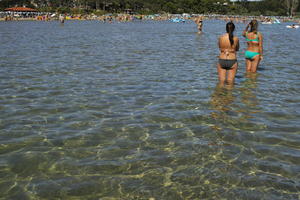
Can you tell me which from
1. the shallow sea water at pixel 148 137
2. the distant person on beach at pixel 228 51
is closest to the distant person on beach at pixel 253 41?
the shallow sea water at pixel 148 137

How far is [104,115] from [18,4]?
Result: 466ft

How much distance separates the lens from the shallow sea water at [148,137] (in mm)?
4656

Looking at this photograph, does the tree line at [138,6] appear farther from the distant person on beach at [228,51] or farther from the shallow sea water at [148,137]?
the distant person on beach at [228,51]

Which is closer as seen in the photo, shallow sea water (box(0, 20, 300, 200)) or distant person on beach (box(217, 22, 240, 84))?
shallow sea water (box(0, 20, 300, 200))

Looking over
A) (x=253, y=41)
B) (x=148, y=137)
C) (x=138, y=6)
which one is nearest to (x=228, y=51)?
(x=253, y=41)

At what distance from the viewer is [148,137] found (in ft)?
21.1

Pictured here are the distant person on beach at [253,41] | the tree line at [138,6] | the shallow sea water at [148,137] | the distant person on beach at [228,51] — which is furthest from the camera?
the tree line at [138,6]

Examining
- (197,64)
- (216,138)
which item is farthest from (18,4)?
(216,138)

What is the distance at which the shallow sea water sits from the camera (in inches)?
183

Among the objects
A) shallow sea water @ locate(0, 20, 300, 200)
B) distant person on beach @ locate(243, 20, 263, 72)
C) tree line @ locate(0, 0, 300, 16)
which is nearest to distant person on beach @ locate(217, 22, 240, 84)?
shallow sea water @ locate(0, 20, 300, 200)

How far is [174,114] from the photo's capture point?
25.6 feet

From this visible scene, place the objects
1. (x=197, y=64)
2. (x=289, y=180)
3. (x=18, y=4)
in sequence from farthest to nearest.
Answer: (x=18, y=4) → (x=197, y=64) → (x=289, y=180)

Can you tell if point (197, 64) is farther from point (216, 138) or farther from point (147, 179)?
point (147, 179)

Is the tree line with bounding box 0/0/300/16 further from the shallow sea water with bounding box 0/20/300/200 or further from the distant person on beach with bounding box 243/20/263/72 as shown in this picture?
the shallow sea water with bounding box 0/20/300/200
